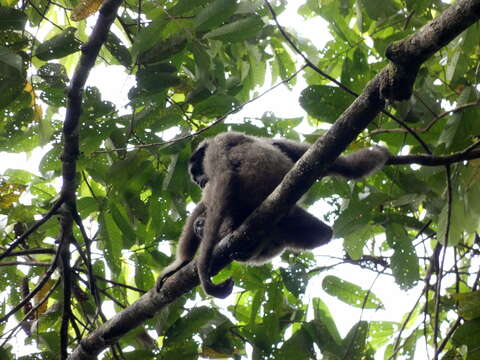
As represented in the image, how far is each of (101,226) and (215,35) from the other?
201cm

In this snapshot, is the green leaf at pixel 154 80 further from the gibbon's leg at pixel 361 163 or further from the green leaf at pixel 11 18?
the gibbon's leg at pixel 361 163

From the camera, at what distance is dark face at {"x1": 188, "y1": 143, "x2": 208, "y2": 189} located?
4.87 m

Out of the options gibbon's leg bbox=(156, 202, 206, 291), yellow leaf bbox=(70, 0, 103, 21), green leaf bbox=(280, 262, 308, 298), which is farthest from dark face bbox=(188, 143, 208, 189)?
yellow leaf bbox=(70, 0, 103, 21)

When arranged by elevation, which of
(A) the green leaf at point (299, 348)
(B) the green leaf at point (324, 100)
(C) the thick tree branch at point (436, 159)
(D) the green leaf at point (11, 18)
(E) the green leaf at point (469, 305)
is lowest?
(E) the green leaf at point (469, 305)

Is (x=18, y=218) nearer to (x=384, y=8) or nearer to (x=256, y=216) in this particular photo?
(x=256, y=216)

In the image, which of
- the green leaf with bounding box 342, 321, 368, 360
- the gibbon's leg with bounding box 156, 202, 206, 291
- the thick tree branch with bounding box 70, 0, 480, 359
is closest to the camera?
the thick tree branch with bounding box 70, 0, 480, 359

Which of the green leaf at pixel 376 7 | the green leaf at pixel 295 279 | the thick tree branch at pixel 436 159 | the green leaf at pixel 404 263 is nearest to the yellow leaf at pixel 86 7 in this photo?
the green leaf at pixel 376 7

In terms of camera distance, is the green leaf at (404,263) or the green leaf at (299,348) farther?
the green leaf at (299,348)

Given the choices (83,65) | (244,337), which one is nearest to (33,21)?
(83,65)

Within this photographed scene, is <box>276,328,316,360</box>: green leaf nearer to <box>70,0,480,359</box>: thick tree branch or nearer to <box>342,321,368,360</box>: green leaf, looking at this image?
<box>342,321,368,360</box>: green leaf

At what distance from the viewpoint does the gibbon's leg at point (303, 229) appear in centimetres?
468

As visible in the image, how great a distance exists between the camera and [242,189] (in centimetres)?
438

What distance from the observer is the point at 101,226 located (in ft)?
15.8

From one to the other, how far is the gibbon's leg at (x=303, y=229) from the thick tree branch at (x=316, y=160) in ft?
2.91
